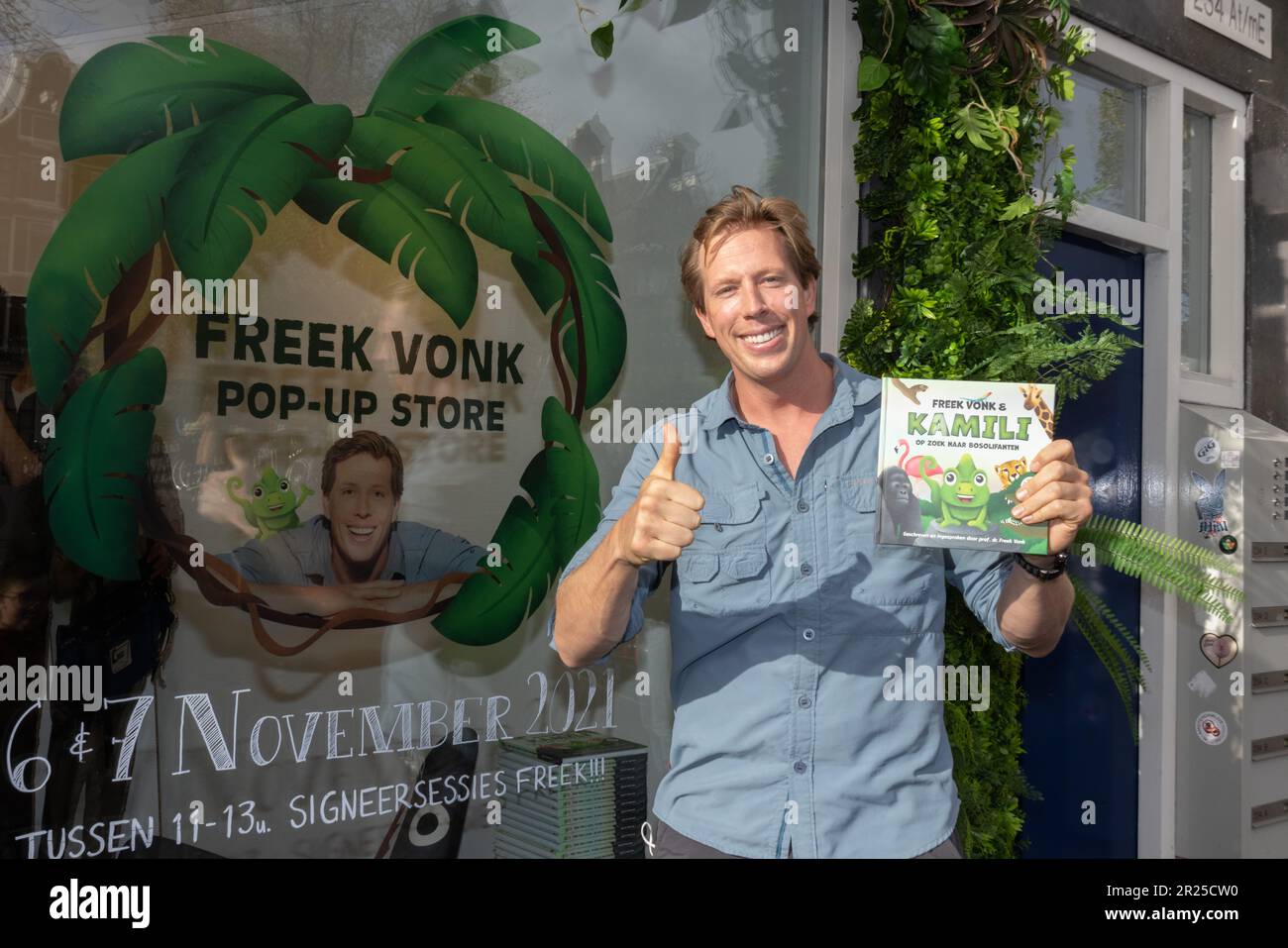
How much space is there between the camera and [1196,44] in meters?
5.05

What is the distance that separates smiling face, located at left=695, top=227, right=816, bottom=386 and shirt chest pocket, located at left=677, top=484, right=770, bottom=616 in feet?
0.91

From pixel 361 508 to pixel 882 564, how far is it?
4.57 ft

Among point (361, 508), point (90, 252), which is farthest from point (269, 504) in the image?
point (90, 252)

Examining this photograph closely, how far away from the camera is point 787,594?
7.27 ft

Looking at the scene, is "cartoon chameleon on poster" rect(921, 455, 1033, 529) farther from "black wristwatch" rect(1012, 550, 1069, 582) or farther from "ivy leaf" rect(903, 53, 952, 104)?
"ivy leaf" rect(903, 53, 952, 104)

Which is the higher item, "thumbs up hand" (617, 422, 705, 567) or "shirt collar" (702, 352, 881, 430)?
"shirt collar" (702, 352, 881, 430)

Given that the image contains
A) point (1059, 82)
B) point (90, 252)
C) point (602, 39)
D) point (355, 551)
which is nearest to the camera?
point (90, 252)

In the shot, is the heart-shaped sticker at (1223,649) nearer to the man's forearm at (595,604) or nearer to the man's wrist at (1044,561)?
the man's wrist at (1044,561)

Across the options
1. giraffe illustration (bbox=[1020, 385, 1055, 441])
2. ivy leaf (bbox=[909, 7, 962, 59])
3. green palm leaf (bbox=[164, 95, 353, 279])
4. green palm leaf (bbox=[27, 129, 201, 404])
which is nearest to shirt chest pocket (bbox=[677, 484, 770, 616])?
giraffe illustration (bbox=[1020, 385, 1055, 441])

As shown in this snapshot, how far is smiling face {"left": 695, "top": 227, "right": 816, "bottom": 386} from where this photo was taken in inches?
88.7

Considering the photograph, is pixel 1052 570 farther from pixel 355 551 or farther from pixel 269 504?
pixel 269 504

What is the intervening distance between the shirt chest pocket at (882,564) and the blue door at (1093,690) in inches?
93.3

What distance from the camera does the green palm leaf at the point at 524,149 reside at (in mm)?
3055
